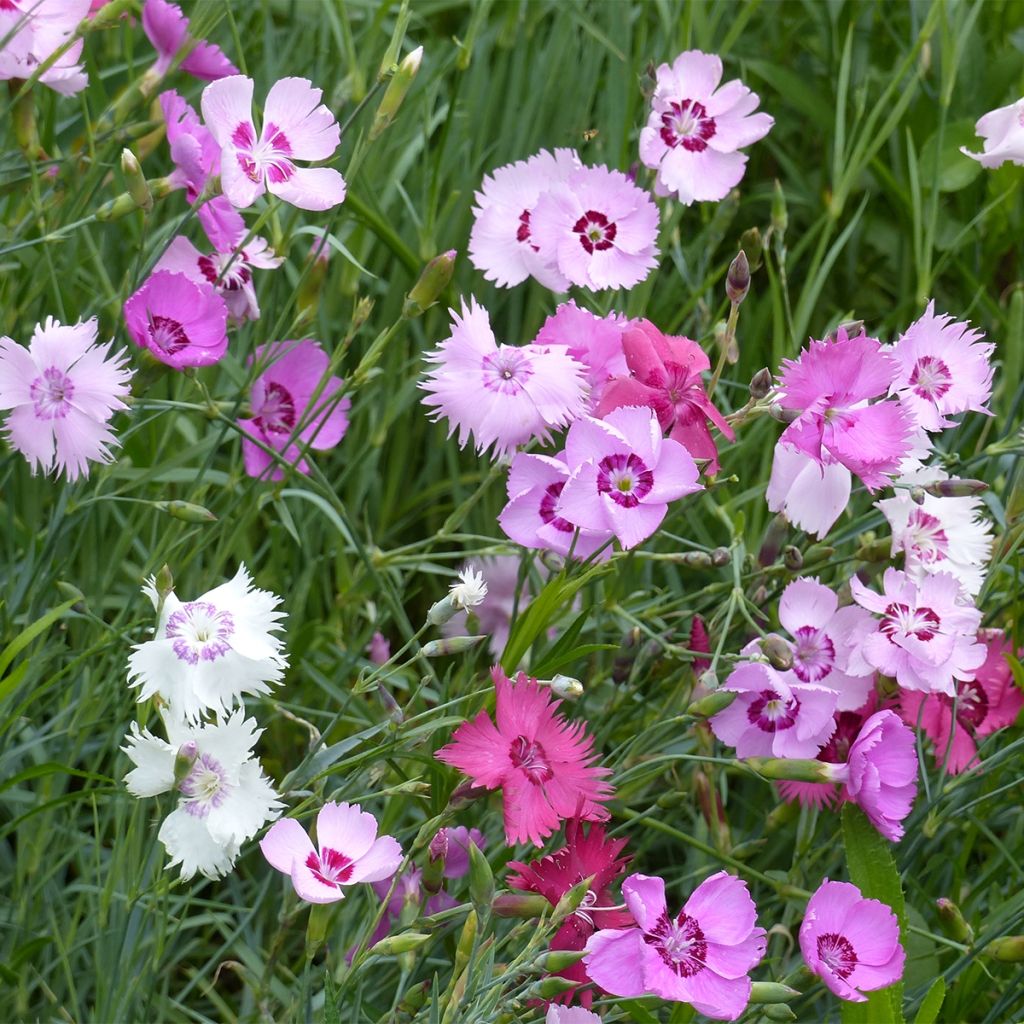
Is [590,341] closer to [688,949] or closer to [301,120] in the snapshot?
[301,120]

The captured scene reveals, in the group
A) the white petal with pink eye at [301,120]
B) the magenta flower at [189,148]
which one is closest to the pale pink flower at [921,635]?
the white petal with pink eye at [301,120]

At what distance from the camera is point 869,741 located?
1086mm

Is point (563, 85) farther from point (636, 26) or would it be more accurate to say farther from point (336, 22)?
point (336, 22)

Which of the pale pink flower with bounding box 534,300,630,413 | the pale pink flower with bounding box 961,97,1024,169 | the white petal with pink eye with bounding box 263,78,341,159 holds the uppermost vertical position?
the pale pink flower with bounding box 961,97,1024,169

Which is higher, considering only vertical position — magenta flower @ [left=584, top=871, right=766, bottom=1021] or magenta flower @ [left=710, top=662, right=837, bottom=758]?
magenta flower @ [left=710, top=662, right=837, bottom=758]

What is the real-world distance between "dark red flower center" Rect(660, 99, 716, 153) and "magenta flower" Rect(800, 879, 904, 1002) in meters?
0.71

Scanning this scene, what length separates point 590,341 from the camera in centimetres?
115

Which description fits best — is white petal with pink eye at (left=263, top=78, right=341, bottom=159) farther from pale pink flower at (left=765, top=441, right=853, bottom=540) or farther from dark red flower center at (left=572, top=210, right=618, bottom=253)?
pale pink flower at (left=765, top=441, right=853, bottom=540)

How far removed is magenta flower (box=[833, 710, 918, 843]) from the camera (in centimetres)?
109

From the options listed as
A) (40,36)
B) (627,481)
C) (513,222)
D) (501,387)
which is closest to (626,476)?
(627,481)

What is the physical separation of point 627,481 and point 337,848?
340 mm

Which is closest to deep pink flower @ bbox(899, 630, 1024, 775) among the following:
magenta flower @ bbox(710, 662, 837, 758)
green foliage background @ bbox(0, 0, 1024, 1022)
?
green foliage background @ bbox(0, 0, 1024, 1022)

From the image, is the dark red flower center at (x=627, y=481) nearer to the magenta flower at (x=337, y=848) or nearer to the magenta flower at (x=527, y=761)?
the magenta flower at (x=527, y=761)

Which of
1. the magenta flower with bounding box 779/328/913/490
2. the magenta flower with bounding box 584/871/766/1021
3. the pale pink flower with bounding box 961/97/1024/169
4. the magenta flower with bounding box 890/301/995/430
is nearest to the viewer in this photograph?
the magenta flower with bounding box 584/871/766/1021
